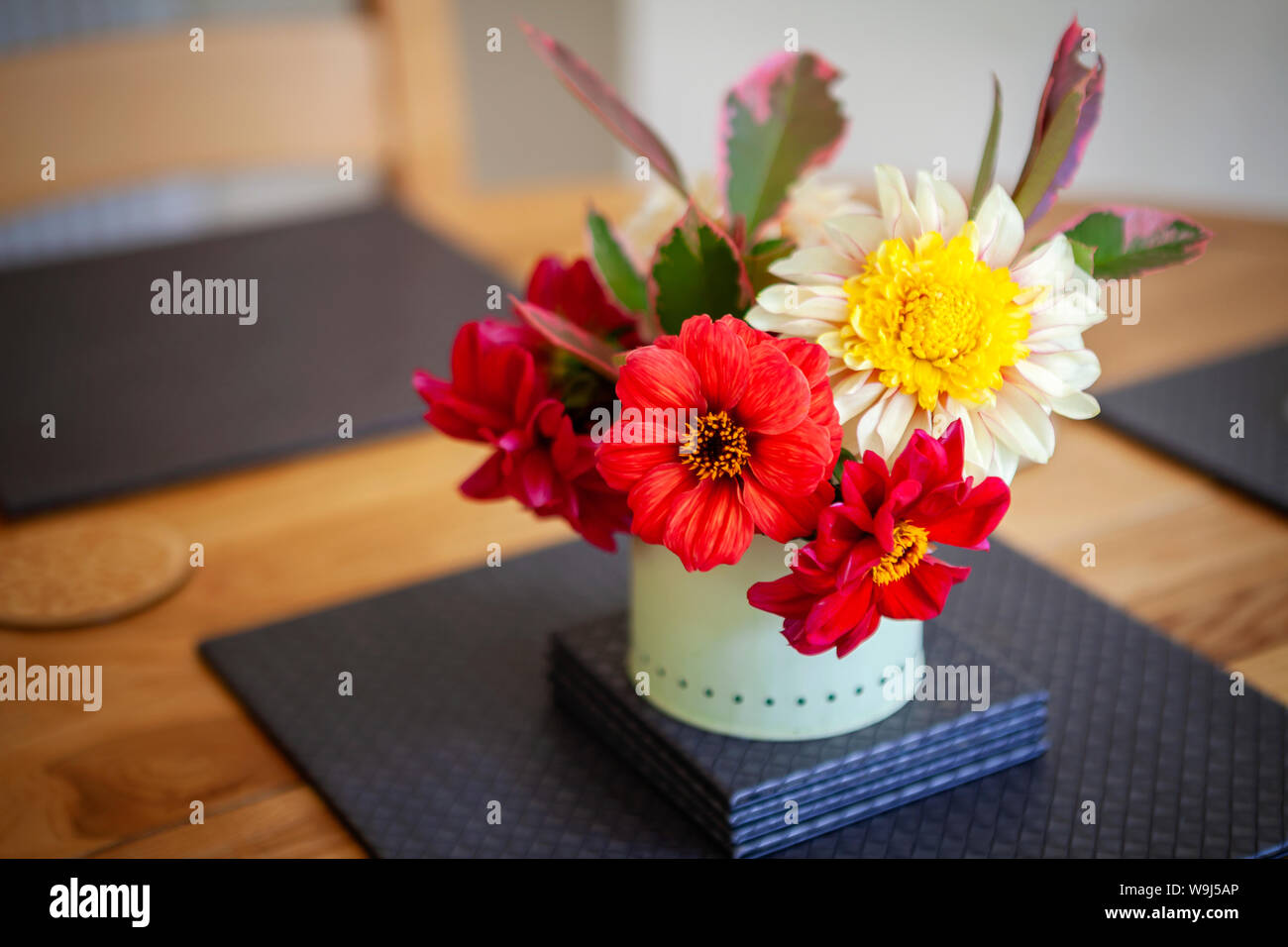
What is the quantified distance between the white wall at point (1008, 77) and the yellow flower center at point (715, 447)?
681 mm

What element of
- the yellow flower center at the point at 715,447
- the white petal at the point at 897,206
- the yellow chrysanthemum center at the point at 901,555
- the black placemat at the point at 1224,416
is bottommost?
the black placemat at the point at 1224,416

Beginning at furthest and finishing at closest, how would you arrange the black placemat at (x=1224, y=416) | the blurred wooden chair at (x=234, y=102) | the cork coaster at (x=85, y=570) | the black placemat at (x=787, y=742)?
the blurred wooden chair at (x=234, y=102), the black placemat at (x=1224, y=416), the cork coaster at (x=85, y=570), the black placemat at (x=787, y=742)

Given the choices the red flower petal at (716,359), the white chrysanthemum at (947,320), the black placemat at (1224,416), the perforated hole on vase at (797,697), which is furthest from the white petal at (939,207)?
the black placemat at (1224,416)

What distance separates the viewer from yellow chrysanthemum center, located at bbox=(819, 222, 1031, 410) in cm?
56

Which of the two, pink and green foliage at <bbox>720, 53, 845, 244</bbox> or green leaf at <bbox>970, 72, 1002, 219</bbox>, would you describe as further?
pink and green foliage at <bbox>720, 53, 845, 244</bbox>

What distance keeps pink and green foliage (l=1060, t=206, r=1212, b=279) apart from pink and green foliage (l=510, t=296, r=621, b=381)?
0.23 meters

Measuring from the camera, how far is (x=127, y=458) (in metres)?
1.03

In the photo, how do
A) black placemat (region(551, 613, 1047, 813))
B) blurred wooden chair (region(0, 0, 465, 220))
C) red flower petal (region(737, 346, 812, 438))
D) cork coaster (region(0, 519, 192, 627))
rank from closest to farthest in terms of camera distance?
red flower petal (region(737, 346, 812, 438)) < black placemat (region(551, 613, 1047, 813)) < cork coaster (region(0, 519, 192, 627)) < blurred wooden chair (region(0, 0, 465, 220))

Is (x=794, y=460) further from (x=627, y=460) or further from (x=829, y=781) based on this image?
(x=829, y=781)

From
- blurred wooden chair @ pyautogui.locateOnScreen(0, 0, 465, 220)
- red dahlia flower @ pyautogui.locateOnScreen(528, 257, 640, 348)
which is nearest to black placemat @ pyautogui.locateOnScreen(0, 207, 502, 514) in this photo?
blurred wooden chair @ pyautogui.locateOnScreen(0, 0, 465, 220)

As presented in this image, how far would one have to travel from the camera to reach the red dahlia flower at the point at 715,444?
55cm

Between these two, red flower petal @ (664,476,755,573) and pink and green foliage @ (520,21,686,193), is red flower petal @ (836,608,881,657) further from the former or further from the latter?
pink and green foliage @ (520,21,686,193)

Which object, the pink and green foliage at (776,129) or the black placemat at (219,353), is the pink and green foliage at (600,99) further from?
the black placemat at (219,353)
